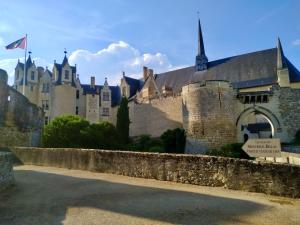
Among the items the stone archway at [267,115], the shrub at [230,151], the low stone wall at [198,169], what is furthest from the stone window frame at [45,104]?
the low stone wall at [198,169]

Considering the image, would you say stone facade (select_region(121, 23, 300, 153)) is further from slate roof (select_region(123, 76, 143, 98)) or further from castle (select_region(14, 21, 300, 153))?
slate roof (select_region(123, 76, 143, 98))

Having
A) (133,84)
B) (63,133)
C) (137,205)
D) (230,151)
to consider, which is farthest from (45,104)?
(137,205)

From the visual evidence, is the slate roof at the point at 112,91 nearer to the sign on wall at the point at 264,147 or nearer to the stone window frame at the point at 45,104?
the stone window frame at the point at 45,104

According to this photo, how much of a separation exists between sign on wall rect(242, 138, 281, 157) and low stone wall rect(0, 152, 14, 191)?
744cm

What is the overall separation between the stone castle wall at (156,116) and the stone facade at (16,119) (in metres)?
15.1

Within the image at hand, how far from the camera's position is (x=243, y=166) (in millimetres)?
9016

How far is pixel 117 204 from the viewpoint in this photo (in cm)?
729

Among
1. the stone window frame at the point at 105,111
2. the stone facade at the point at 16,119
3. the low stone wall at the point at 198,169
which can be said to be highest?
the stone window frame at the point at 105,111

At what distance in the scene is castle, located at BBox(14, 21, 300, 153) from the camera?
27.4m

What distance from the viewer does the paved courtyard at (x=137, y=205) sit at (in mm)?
6117

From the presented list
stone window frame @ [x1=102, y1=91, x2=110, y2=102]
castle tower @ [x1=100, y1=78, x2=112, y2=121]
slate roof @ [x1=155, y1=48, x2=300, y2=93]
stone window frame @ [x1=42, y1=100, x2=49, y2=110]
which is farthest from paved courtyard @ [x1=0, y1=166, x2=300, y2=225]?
stone window frame @ [x1=102, y1=91, x2=110, y2=102]

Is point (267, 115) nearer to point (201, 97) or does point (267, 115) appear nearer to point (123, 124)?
point (201, 97)

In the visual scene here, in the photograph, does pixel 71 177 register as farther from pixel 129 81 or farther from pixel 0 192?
pixel 129 81

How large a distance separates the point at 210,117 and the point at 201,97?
2.00 m
